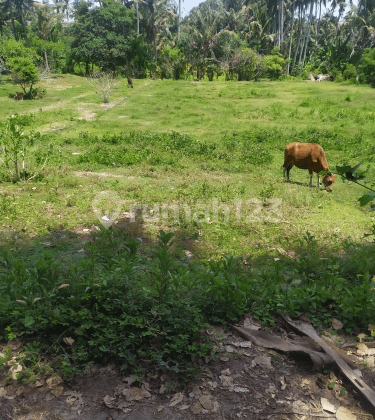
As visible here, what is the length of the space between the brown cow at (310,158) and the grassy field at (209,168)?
1.20 ft

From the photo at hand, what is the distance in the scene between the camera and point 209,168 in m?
9.98

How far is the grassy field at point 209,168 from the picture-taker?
630 cm

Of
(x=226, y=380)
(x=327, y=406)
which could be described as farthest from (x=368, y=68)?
(x=226, y=380)

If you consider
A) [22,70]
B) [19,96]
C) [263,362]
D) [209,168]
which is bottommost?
[263,362]

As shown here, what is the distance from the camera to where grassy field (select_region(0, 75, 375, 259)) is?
630 cm

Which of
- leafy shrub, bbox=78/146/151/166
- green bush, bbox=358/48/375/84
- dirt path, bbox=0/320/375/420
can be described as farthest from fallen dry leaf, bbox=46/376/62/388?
green bush, bbox=358/48/375/84

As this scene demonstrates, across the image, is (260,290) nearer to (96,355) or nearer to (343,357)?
(343,357)

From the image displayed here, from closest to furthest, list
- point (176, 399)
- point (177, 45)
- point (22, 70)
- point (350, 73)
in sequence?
point (176, 399)
point (22, 70)
point (350, 73)
point (177, 45)

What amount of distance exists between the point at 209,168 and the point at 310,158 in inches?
114

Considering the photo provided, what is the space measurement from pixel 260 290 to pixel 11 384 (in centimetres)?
242

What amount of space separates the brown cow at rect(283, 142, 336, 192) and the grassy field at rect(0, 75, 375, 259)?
14.4 inches

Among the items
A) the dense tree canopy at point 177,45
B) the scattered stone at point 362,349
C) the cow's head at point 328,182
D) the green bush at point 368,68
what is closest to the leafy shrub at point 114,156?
the cow's head at point 328,182

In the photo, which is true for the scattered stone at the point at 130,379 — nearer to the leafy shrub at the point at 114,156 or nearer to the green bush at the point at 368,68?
the leafy shrub at the point at 114,156

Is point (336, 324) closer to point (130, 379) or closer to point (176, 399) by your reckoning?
point (176, 399)
